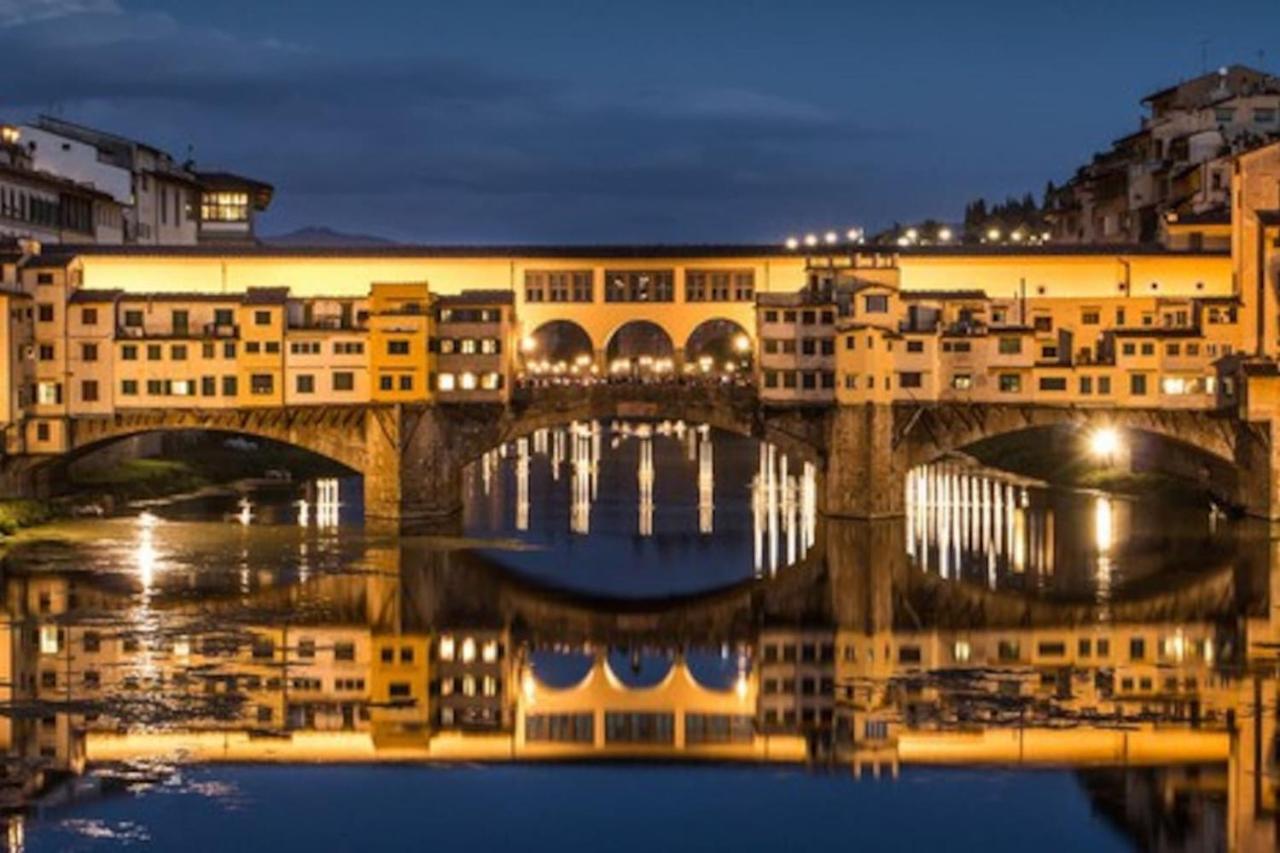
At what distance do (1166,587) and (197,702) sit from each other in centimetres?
2420

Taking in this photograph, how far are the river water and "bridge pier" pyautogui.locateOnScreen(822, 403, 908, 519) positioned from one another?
1159mm

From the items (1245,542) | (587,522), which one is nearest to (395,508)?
(587,522)

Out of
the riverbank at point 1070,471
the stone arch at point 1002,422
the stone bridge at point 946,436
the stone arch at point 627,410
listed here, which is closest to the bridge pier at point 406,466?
the stone arch at point 627,410

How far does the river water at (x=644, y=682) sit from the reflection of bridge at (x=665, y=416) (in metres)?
1.67

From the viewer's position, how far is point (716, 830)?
90.2ft

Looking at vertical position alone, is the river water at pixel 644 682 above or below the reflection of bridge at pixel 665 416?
below

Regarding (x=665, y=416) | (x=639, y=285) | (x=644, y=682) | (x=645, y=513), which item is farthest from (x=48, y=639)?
(x=639, y=285)

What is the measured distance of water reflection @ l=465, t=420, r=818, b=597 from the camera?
176 feet

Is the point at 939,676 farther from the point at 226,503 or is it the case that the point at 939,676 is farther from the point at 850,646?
the point at 226,503

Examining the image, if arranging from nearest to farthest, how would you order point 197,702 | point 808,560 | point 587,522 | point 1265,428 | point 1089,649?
point 197,702 < point 1089,649 < point 808,560 < point 1265,428 < point 587,522

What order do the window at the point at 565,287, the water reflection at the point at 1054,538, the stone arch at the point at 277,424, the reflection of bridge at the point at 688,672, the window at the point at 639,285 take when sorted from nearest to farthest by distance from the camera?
the reflection of bridge at the point at 688,672
the water reflection at the point at 1054,538
the stone arch at the point at 277,424
the window at the point at 565,287
the window at the point at 639,285

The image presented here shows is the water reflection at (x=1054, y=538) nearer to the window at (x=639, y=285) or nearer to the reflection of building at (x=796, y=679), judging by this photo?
the reflection of building at (x=796, y=679)

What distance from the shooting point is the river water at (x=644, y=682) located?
27.9 metres

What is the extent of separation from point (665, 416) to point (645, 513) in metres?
5.21
